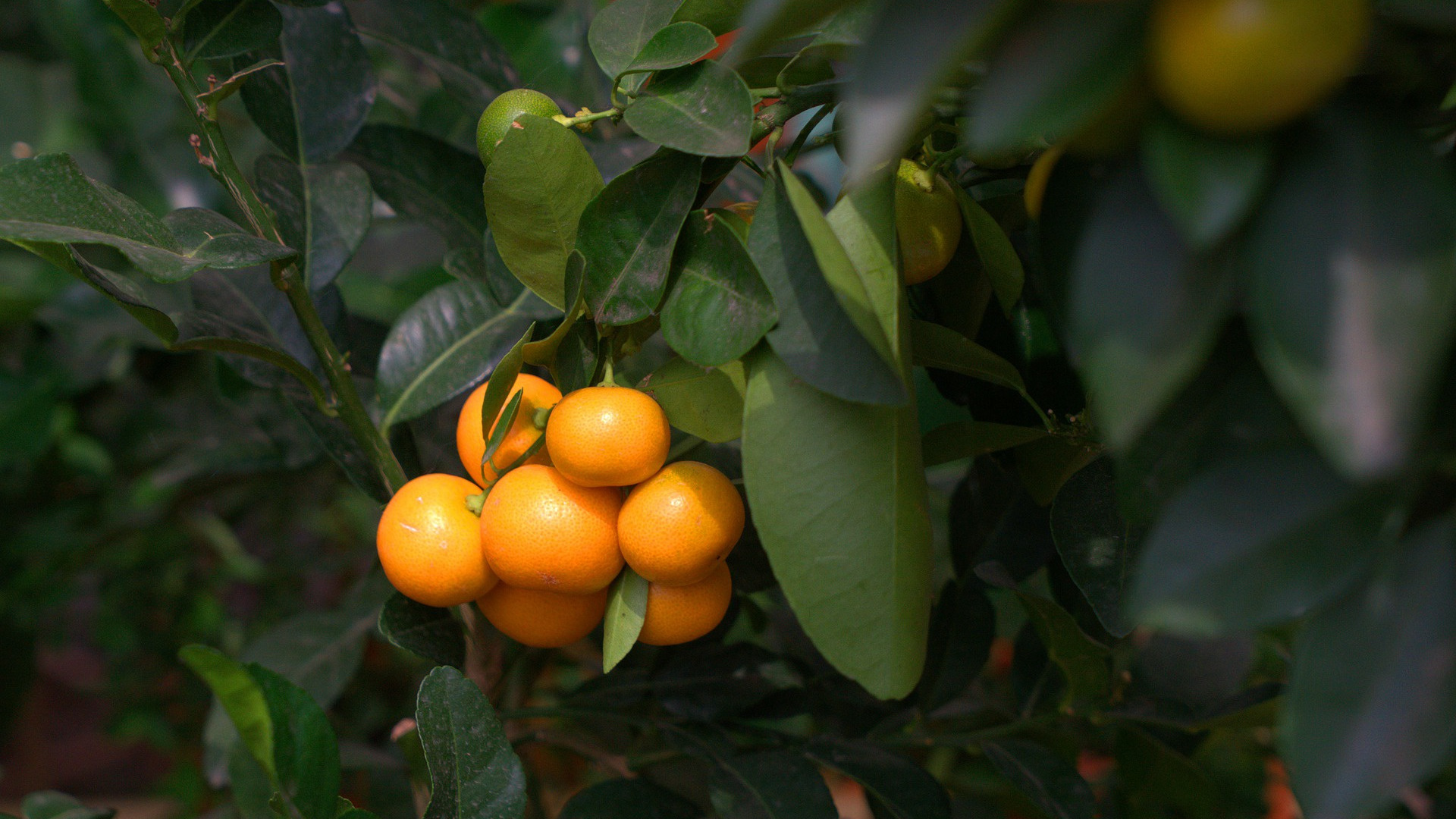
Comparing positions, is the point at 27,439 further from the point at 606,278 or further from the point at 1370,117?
the point at 1370,117

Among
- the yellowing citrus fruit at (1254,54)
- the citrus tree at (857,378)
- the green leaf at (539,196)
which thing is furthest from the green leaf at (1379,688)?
the green leaf at (539,196)

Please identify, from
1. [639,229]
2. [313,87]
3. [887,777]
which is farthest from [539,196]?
[887,777]

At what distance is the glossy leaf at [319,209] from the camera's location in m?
0.53

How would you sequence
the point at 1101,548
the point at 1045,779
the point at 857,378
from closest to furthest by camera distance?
the point at 857,378 < the point at 1101,548 < the point at 1045,779

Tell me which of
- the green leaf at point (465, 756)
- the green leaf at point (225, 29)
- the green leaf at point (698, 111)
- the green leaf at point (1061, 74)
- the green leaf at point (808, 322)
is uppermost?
the green leaf at point (1061, 74)

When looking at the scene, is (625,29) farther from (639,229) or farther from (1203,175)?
(1203,175)

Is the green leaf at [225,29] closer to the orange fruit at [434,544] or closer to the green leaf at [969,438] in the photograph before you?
the orange fruit at [434,544]

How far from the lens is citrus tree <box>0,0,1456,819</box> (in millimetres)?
219

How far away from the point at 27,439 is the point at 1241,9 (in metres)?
1.11

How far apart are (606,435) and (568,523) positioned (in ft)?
0.15

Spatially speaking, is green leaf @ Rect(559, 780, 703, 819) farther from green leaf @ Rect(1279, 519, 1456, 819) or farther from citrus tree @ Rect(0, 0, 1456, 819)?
green leaf @ Rect(1279, 519, 1456, 819)

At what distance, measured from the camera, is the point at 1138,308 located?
226 millimetres

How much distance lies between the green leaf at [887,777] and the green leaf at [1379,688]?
0.95 ft

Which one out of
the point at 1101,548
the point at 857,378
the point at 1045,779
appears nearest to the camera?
the point at 857,378
